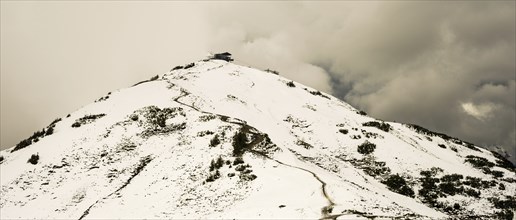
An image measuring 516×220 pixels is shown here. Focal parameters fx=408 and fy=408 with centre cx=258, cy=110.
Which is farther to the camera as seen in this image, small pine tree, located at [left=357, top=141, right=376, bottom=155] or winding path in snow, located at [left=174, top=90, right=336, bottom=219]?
small pine tree, located at [left=357, top=141, right=376, bottom=155]

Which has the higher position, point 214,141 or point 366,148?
point 366,148

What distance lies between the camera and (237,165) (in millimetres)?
39844

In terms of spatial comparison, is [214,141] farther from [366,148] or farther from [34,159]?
[366,148]

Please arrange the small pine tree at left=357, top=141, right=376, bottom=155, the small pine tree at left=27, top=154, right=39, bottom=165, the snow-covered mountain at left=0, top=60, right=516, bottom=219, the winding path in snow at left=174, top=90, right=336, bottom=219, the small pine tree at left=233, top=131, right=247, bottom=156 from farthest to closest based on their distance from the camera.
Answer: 1. the small pine tree at left=357, top=141, right=376, bottom=155
2. the small pine tree at left=27, top=154, right=39, bottom=165
3. the small pine tree at left=233, top=131, right=247, bottom=156
4. the snow-covered mountain at left=0, top=60, right=516, bottom=219
5. the winding path in snow at left=174, top=90, right=336, bottom=219

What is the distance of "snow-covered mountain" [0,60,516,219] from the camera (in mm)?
33969

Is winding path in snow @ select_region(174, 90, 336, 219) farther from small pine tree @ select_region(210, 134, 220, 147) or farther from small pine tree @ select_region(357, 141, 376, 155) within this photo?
small pine tree @ select_region(357, 141, 376, 155)

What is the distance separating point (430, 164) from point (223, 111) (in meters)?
29.5

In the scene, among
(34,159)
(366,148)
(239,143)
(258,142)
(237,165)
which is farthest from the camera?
(366,148)

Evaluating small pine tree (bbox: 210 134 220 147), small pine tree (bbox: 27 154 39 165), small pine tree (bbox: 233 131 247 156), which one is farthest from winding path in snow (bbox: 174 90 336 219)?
small pine tree (bbox: 27 154 39 165)

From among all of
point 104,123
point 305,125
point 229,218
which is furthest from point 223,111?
point 229,218

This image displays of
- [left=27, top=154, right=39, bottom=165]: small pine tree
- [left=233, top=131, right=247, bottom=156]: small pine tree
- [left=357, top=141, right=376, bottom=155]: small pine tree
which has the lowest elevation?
[left=27, top=154, right=39, bottom=165]: small pine tree

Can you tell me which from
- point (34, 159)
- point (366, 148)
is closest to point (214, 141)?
point (34, 159)

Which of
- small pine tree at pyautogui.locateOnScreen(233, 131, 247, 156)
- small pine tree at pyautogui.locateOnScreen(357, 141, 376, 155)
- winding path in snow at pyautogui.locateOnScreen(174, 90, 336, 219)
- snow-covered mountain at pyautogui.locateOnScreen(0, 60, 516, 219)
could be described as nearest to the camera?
winding path in snow at pyautogui.locateOnScreen(174, 90, 336, 219)

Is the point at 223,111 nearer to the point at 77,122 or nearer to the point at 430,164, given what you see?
the point at 77,122
